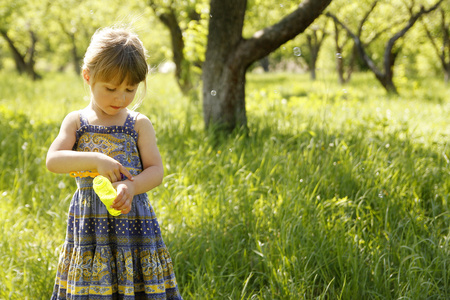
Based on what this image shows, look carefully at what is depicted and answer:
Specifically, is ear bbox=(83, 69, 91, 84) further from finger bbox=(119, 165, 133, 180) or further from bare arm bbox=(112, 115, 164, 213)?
finger bbox=(119, 165, 133, 180)

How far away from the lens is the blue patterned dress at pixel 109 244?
167cm

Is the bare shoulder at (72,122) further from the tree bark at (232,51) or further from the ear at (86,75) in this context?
the tree bark at (232,51)

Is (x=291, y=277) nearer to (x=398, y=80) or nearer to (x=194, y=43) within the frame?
(x=194, y=43)

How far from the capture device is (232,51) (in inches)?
179

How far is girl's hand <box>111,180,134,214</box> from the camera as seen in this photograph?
146 cm

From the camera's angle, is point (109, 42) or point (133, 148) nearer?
point (109, 42)

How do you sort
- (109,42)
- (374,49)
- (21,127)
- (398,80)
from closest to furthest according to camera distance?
(109,42), (21,127), (398,80), (374,49)

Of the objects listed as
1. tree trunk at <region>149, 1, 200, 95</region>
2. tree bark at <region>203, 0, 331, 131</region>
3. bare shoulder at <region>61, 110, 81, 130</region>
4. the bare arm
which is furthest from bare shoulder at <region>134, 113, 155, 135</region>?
tree trunk at <region>149, 1, 200, 95</region>

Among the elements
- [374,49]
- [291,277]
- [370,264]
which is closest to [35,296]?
[291,277]

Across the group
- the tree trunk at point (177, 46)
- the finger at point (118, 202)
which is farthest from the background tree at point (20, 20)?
the finger at point (118, 202)

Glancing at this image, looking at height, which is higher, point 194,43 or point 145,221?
point 194,43

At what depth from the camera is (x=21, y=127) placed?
5004mm

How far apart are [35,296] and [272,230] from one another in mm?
1449

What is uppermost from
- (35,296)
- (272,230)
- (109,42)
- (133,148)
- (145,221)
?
(109,42)
